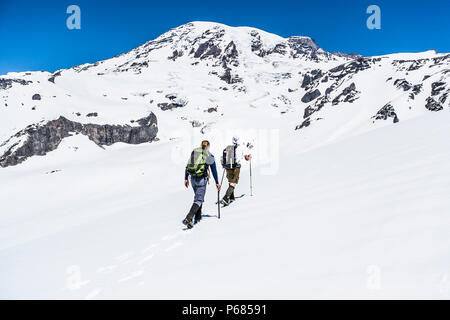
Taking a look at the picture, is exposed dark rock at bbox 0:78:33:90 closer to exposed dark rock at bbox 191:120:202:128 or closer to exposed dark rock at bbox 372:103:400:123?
exposed dark rock at bbox 191:120:202:128

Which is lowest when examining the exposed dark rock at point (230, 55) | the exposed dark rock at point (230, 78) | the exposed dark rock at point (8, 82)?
the exposed dark rock at point (8, 82)

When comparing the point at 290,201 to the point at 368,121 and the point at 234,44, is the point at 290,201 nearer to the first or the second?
the point at 368,121

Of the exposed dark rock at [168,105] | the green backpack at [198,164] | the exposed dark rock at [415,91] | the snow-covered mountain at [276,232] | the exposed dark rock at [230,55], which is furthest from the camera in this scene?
the exposed dark rock at [230,55]

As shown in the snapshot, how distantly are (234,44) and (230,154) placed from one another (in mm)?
158937

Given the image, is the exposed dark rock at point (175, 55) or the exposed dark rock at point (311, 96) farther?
the exposed dark rock at point (175, 55)

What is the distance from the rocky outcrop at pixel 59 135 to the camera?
55469mm

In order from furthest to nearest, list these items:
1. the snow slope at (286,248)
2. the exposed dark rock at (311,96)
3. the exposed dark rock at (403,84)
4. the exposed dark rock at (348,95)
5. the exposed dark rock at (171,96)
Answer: the exposed dark rock at (171,96)
the exposed dark rock at (311,96)
the exposed dark rock at (348,95)
the exposed dark rock at (403,84)
the snow slope at (286,248)

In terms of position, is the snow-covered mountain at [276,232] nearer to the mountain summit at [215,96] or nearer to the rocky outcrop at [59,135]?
the rocky outcrop at [59,135]

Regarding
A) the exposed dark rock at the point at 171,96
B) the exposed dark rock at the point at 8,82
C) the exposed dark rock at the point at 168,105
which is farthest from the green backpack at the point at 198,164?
the exposed dark rock at the point at 171,96

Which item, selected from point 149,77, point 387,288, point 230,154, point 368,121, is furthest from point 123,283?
point 149,77

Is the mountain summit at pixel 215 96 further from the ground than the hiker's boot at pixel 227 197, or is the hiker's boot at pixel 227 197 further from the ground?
the mountain summit at pixel 215 96

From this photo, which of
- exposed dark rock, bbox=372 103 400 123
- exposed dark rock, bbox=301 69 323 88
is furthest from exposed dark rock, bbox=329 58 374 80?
exposed dark rock, bbox=372 103 400 123

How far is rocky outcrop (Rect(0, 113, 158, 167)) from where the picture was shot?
5547cm

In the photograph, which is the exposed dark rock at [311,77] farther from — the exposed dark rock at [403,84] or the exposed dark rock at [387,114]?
the exposed dark rock at [387,114]
